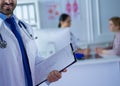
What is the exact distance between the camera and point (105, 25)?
14.1 ft

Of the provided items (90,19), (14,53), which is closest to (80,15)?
(90,19)

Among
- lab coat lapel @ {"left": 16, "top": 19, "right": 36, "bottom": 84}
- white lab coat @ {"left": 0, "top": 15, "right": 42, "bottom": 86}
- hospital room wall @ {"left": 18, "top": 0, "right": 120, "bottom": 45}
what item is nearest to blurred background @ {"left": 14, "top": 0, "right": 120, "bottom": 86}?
hospital room wall @ {"left": 18, "top": 0, "right": 120, "bottom": 45}

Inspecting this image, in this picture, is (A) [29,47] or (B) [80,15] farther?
(B) [80,15]

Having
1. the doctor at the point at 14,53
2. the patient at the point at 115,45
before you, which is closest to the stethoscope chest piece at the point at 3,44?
the doctor at the point at 14,53

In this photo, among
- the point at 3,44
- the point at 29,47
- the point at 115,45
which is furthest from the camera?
the point at 115,45

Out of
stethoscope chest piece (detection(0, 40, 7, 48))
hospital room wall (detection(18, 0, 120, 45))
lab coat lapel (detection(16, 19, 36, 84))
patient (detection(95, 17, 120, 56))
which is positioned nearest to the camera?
stethoscope chest piece (detection(0, 40, 7, 48))

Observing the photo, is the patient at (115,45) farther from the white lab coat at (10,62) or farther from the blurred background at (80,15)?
the white lab coat at (10,62)

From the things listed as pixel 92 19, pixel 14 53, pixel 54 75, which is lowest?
pixel 54 75

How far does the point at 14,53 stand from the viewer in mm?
1214

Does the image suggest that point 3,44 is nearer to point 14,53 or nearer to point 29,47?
point 14,53

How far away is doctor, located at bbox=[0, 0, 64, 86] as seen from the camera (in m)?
1.19

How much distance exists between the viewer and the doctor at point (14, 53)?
46.8 inches

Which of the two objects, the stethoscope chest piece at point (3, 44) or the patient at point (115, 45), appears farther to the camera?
the patient at point (115, 45)

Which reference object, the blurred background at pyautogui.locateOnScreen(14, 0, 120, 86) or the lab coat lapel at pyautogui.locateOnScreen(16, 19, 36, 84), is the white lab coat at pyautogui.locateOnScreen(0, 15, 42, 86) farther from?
the blurred background at pyautogui.locateOnScreen(14, 0, 120, 86)
